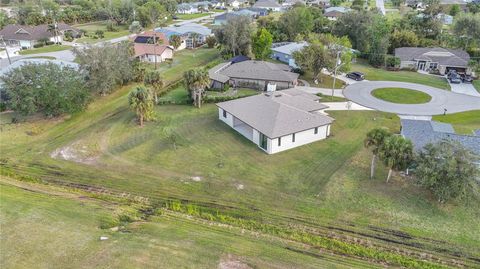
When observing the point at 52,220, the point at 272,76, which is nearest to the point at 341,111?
the point at 272,76

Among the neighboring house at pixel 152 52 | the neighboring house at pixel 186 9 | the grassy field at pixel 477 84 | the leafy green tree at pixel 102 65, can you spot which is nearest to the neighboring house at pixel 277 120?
the leafy green tree at pixel 102 65

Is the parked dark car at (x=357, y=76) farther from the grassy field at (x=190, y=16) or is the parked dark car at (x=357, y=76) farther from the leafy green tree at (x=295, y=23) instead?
the grassy field at (x=190, y=16)

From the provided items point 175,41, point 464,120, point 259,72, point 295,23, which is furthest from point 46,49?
point 464,120

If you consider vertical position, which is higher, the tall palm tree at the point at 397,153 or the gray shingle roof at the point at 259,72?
the gray shingle roof at the point at 259,72

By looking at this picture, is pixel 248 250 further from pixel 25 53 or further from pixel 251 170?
pixel 25 53

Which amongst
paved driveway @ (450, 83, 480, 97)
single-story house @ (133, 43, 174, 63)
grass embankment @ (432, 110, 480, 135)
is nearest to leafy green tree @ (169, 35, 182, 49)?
single-story house @ (133, 43, 174, 63)

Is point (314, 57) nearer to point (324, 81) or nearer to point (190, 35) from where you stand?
point (324, 81)
